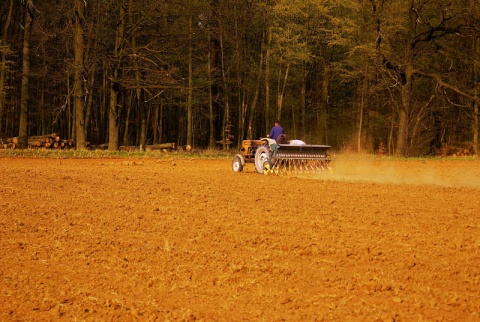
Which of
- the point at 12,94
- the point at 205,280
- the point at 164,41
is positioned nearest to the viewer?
the point at 205,280

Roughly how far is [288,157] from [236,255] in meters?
10.6

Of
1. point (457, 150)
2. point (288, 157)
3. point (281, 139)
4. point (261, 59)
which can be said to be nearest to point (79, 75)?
point (261, 59)

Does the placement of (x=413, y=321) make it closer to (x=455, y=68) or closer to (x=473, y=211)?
(x=473, y=211)

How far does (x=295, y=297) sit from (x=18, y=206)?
718 centimetres

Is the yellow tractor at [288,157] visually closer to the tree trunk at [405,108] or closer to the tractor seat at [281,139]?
the tractor seat at [281,139]

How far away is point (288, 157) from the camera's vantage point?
1786 cm

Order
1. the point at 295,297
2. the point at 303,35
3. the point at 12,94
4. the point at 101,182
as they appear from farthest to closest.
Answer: the point at 12,94
the point at 303,35
the point at 101,182
the point at 295,297

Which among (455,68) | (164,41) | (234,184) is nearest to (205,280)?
(234,184)

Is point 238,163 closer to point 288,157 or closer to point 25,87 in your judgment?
point 288,157

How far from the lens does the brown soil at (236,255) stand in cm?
555

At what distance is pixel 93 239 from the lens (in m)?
8.30

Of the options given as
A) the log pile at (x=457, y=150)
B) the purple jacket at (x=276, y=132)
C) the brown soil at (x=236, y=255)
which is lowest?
the brown soil at (x=236, y=255)

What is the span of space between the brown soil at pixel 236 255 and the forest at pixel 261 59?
17.3 m

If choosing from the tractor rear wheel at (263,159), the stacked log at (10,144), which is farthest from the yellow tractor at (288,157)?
the stacked log at (10,144)
